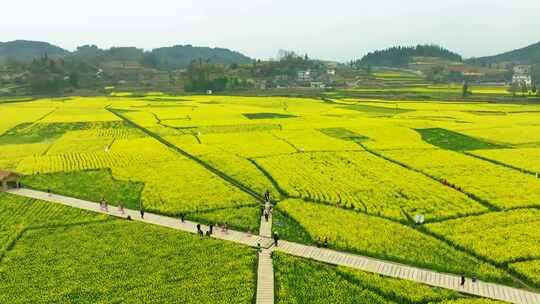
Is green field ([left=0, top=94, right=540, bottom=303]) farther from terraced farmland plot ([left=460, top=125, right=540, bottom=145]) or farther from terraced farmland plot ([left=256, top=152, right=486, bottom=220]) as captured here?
terraced farmland plot ([left=460, top=125, right=540, bottom=145])

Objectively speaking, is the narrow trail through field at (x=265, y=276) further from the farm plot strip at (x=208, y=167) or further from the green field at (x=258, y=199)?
the farm plot strip at (x=208, y=167)

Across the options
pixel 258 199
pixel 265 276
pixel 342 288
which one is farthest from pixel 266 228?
pixel 342 288

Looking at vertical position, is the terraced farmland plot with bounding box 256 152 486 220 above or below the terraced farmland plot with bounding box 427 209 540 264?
above

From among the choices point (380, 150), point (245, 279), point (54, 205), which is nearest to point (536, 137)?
point (380, 150)

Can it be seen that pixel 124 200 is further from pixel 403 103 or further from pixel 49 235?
pixel 403 103

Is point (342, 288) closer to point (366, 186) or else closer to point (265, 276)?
point (265, 276)

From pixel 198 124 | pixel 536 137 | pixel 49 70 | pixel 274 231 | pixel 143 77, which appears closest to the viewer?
pixel 274 231

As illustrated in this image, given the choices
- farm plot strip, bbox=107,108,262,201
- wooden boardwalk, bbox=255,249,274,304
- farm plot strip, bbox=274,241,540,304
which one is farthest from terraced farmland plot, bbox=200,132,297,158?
wooden boardwalk, bbox=255,249,274,304
